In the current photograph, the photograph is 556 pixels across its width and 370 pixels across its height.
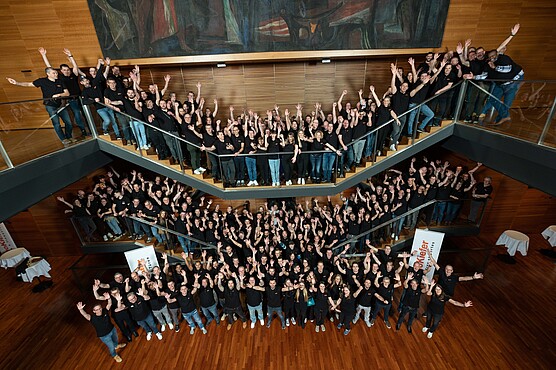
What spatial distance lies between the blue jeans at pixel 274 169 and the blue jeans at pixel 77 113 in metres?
4.43

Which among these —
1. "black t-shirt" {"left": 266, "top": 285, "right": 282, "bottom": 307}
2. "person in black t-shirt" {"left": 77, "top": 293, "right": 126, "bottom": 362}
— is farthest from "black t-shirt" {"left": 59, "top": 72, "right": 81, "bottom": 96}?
"black t-shirt" {"left": 266, "top": 285, "right": 282, "bottom": 307}

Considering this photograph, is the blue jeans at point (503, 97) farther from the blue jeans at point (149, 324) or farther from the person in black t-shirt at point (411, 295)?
the blue jeans at point (149, 324)

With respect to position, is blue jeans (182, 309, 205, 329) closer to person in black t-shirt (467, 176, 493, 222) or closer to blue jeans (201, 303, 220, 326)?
blue jeans (201, 303, 220, 326)

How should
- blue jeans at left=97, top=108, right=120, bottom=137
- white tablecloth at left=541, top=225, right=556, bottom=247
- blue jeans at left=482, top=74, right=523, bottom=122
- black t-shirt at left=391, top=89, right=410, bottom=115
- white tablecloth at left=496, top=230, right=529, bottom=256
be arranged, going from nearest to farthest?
blue jeans at left=482, top=74, right=523, bottom=122 → black t-shirt at left=391, top=89, right=410, bottom=115 → blue jeans at left=97, top=108, right=120, bottom=137 → white tablecloth at left=496, top=230, right=529, bottom=256 → white tablecloth at left=541, top=225, right=556, bottom=247

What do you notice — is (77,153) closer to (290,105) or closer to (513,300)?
(290,105)

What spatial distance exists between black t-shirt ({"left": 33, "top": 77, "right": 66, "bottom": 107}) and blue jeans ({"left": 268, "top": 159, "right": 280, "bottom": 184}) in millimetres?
4774

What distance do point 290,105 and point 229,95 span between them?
200cm

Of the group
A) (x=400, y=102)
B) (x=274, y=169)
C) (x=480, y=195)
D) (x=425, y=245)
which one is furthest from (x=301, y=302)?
(x=480, y=195)

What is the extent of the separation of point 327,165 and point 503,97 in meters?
3.81

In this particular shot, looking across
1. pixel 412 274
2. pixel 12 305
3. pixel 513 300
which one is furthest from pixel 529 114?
pixel 12 305

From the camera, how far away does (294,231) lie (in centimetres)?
796

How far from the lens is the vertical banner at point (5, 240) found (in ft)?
32.7

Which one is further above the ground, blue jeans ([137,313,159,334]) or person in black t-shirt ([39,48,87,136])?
person in black t-shirt ([39,48,87,136])

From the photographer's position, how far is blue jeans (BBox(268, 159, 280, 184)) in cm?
692
